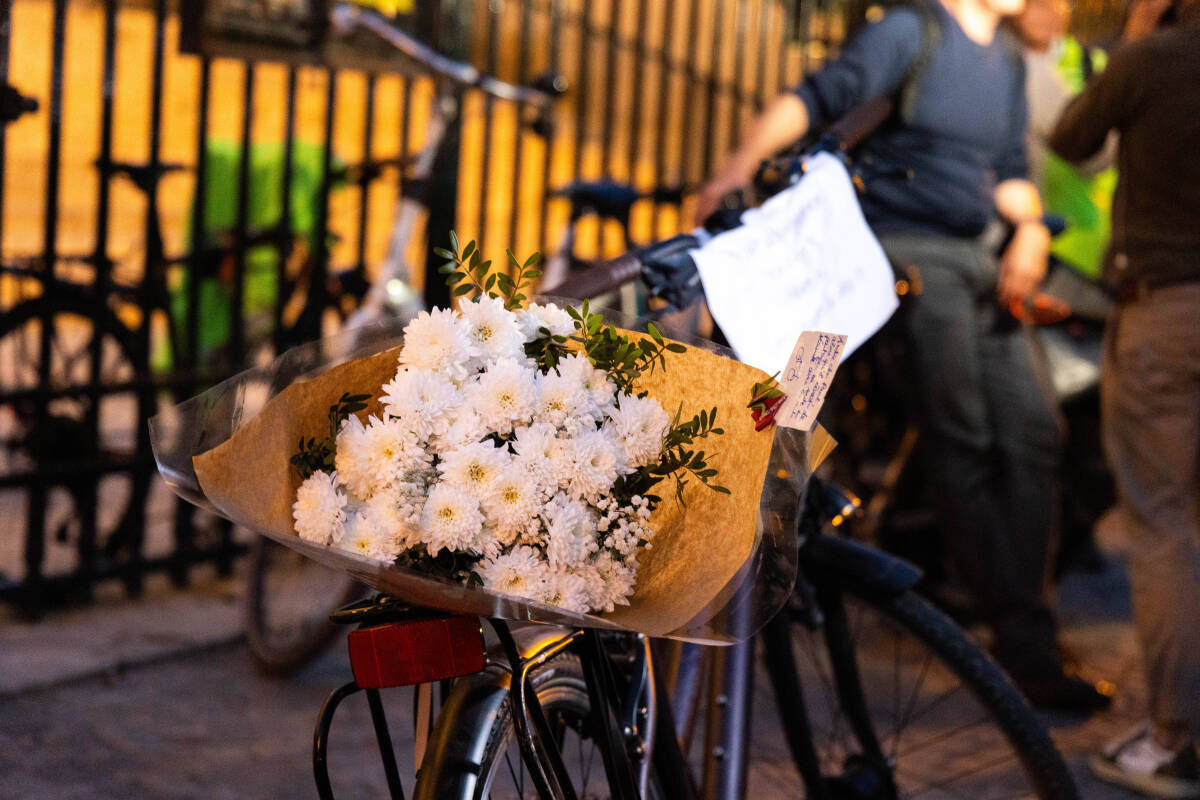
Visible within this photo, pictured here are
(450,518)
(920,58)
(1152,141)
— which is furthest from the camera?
(920,58)

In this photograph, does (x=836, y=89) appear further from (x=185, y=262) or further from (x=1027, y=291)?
(x=185, y=262)

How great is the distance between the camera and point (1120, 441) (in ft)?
11.4

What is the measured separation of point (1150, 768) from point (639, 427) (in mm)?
2526

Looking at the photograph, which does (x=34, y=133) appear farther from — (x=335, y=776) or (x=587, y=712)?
(x=587, y=712)

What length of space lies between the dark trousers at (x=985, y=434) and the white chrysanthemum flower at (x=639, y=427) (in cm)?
260

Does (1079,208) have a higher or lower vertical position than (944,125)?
lower

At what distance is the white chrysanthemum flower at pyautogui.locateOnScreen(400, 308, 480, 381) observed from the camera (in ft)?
4.72

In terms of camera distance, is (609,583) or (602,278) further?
(602,278)

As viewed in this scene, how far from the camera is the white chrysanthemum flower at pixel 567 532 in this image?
4.62 ft

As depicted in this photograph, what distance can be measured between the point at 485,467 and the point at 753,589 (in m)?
0.34

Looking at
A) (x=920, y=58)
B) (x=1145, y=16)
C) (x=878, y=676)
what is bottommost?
(x=878, y=676)

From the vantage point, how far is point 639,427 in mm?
1469

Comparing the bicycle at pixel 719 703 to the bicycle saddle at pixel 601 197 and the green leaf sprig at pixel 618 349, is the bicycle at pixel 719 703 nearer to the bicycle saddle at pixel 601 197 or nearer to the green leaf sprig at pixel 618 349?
the green leaf sprig at pixel 618 349

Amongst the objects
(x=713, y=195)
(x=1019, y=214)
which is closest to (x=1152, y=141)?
(x=1019, y=214)
